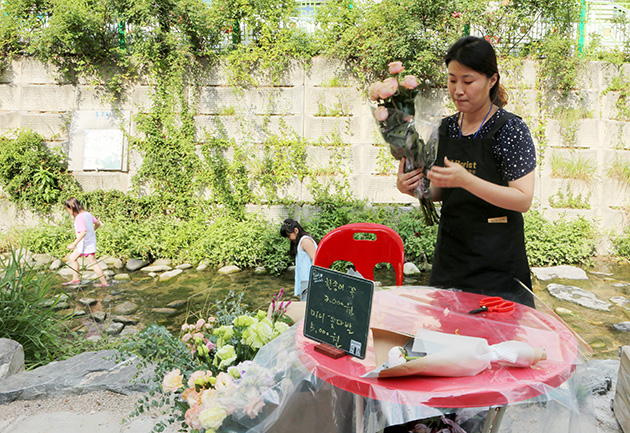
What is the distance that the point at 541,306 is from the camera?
1.69 meters

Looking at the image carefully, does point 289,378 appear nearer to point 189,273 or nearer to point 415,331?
point 415,331

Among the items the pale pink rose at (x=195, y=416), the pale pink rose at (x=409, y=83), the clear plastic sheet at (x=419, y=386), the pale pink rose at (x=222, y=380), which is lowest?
the pale pink rose at (x=195, y=416)

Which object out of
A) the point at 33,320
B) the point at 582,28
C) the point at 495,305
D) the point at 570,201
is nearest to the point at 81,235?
the point at 33,320

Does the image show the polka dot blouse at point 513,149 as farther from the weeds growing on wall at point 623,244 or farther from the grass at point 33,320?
the weeds growing on wall at point 623,244

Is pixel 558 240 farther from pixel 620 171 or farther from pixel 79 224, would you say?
pixel 79 224

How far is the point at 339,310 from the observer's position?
1.35 metres

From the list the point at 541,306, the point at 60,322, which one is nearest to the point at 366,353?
the point at 541,306

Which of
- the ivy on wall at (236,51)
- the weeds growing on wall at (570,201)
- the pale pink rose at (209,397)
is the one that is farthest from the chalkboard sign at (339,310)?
the weeds growing on wall at (570,201)

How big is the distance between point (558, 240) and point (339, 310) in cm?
565

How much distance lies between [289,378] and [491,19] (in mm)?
6453

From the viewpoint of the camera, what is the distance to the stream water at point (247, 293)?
4.36 m

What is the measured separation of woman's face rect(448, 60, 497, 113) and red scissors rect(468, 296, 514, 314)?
0.77m

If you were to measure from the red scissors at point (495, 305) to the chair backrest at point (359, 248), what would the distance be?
955 mm

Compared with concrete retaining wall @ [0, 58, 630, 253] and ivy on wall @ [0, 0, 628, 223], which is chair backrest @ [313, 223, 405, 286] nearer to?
ivy on wall @ [0, 0, 628, 223]
